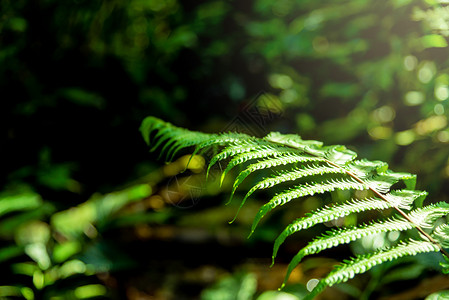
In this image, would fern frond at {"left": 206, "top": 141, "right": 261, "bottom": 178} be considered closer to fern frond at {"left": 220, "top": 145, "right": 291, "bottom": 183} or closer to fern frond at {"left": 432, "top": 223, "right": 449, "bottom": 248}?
fern frond at {"left": 220, "top": 145, "right": 291, "bottom": 183}

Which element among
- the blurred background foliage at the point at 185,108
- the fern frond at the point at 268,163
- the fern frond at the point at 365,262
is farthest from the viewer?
the blurred background foliage at the point at 185,108

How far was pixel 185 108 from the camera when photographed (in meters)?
2.51

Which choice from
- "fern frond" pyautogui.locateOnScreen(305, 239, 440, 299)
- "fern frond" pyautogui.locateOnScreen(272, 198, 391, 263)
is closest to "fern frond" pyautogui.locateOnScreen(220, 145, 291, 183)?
"fern frond" pyautogui.locateOnScreen(272, 198, 391, 263)

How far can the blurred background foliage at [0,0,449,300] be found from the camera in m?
2.03

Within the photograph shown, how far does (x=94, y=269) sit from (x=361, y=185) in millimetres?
1386

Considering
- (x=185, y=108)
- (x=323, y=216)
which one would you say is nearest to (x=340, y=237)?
(x=323, y=216)

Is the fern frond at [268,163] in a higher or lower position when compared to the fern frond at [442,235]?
higher

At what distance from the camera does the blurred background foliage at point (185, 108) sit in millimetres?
2025

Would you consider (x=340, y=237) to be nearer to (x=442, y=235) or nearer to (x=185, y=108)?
(x=442, y=235)

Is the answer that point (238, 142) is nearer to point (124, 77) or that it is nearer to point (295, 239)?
point (295, 239)

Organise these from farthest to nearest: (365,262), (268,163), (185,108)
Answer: (185,108)
(268,163)
(365,262)

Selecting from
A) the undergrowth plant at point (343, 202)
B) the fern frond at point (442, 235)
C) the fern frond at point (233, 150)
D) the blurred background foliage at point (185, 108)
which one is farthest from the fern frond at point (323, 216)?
the blurred background foliage at point (185, 108)

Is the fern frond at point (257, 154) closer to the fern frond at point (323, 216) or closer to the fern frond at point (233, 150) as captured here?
the fern frond at point (233, 150)

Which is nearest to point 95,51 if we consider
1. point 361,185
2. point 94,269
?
point 94,269
